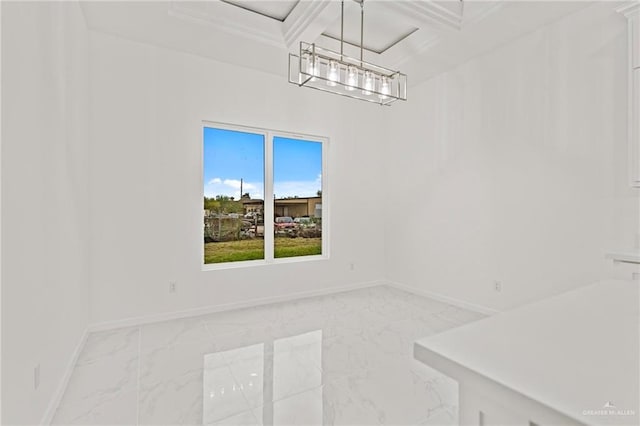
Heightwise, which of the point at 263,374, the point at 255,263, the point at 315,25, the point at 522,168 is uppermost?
the point at 315,25

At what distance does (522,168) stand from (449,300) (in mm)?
1722

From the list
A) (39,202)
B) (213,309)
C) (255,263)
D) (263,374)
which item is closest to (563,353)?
(263,374)

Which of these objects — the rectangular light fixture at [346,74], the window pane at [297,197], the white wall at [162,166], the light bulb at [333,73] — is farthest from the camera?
the window pane at [297,197]

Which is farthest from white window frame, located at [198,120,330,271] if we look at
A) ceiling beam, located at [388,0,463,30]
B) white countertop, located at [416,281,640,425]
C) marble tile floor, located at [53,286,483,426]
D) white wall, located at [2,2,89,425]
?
white countertop, located at [416,281,640,425]

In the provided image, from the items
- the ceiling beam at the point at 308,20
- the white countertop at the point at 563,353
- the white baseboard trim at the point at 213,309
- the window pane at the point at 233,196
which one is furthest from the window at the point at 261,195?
the white countertop at the point at 563,353

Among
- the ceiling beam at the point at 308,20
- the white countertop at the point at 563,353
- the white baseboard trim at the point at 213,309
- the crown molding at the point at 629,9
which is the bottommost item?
the white baseboard trim at the point at 213,309

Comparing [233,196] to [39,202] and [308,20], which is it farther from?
[39,202]

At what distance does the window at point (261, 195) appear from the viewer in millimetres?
4020

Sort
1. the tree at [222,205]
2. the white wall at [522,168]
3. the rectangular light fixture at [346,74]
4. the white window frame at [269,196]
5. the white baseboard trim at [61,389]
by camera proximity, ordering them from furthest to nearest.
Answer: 1. the tree at [222,205]
2. the white window frame at [269,196]
3. the white wall at [522,168]
4. the rectangular light fixture at [346,74]
5. the white baseboard trim at [61,389]

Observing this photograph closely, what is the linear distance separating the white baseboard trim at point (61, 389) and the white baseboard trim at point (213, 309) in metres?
0.41

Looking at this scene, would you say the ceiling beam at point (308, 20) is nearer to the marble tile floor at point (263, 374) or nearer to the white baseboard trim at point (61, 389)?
the marble tile floor at point (263, 374)

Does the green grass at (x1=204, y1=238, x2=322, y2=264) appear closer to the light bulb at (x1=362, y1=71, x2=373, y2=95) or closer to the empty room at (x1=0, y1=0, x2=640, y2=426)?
the empty room at (x1=0, y1=0, x2=640, y2=426)

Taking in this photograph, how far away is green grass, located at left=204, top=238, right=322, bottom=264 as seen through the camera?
4.03 m

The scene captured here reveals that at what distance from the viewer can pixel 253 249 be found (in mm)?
4293
